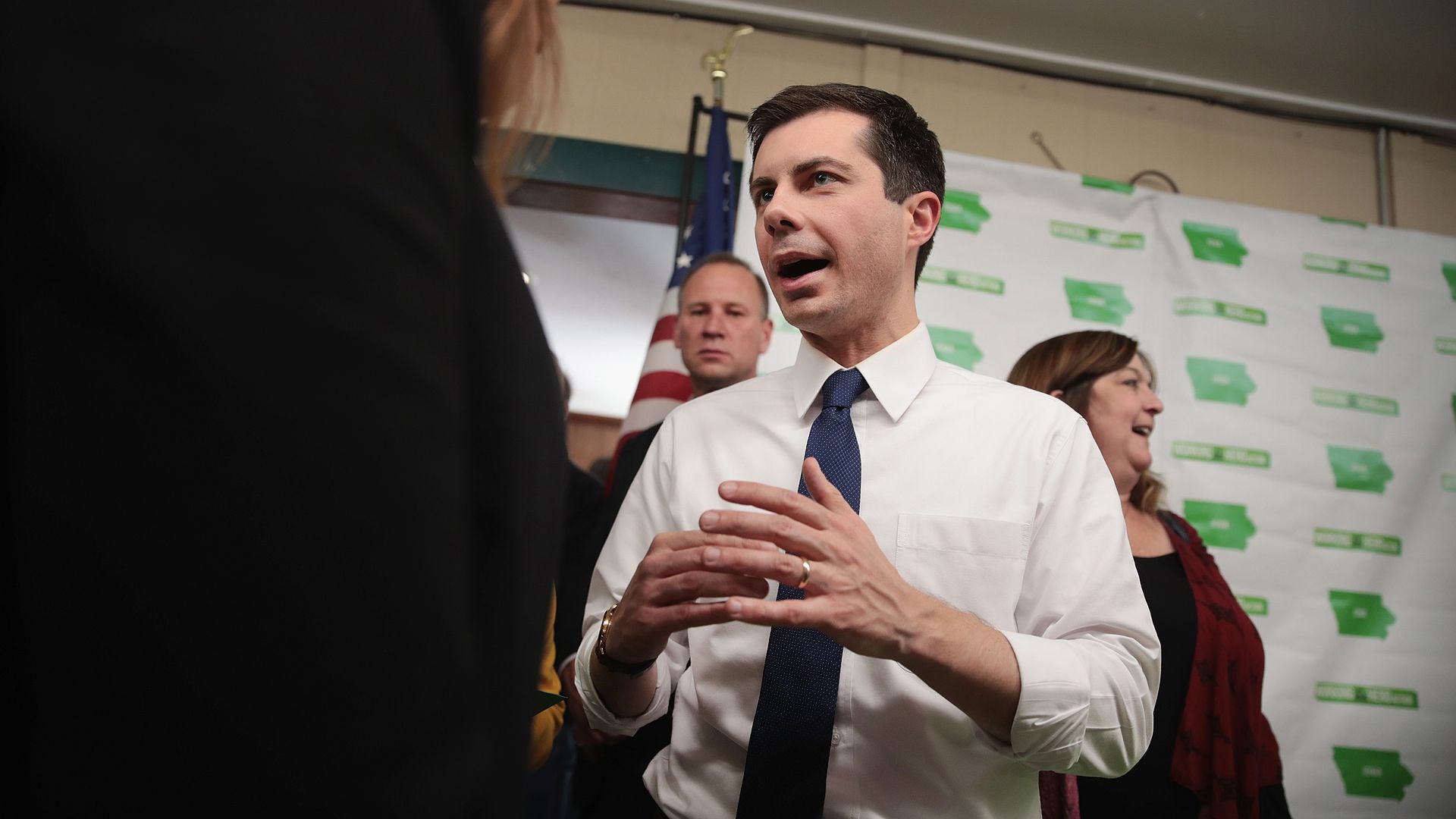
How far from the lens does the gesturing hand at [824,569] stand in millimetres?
857

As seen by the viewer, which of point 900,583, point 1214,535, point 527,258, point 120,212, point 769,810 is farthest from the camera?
point 527,258

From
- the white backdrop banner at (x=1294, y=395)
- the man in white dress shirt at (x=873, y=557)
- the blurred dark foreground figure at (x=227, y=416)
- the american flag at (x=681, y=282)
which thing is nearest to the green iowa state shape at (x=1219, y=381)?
the white backdrop banner at (x=1294, y=395)

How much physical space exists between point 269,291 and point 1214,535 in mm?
3404

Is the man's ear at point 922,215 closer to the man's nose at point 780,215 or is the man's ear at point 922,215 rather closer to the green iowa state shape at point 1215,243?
the man's nose at point 780,215

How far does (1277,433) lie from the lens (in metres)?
3.23

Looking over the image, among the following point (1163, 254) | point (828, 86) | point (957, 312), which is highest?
point (1163, 254)

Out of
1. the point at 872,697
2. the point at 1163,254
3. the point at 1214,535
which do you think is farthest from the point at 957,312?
the point at 872,697

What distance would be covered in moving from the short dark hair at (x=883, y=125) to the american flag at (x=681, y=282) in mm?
1500

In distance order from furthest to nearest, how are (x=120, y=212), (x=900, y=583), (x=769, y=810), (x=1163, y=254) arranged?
(x=1163, y=254), (x=769, y=810), (x=900, y=583), (x=120, y=212)

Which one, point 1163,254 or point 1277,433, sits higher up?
point 1163,254

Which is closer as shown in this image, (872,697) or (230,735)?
(230,735)

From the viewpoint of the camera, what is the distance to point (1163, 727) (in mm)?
1900

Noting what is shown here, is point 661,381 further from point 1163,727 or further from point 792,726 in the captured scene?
point 792,726

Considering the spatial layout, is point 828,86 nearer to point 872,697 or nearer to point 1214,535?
point 872,697
